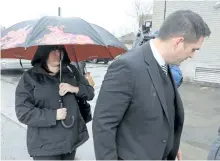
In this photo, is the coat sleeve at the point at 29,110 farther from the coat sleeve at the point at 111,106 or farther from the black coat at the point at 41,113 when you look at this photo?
the coat sleeve at the point at 111,106

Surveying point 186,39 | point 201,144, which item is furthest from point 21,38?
point 201,144

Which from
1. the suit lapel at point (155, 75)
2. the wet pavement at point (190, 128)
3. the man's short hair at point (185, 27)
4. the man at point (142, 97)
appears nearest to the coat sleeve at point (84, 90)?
the man at point (142, 97)

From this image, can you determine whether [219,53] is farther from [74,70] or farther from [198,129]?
[74,70]

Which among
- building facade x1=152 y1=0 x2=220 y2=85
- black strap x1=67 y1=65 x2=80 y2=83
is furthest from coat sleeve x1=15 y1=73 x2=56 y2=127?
building facade x1=152 y1=0 x2=220 y2=85

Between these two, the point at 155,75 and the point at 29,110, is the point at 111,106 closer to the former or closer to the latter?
the point at 155,75

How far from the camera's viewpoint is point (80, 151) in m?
4.84

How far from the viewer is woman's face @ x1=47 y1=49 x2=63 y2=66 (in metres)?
2.91

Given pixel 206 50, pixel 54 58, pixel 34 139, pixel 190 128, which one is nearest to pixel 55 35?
pixel 54 58

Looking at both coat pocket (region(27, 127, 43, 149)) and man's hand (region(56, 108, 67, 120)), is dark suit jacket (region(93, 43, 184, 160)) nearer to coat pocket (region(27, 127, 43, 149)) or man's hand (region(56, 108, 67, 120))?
man's hand (region(56, 108, 67, 120))

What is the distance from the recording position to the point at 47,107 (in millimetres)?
2840

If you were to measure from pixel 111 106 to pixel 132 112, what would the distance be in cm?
14

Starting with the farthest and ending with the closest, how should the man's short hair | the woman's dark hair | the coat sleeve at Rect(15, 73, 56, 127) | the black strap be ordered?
the black strap, the woman's dark hair, the coat sleeve at Rect(15, 73, 56, 127), the man's short hair

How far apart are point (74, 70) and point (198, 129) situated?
11.9 feet

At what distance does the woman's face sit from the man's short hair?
127cm
